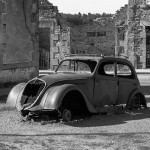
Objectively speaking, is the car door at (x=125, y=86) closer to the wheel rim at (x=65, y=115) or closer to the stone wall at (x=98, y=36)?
the wheel rim at (x=65, y=115)

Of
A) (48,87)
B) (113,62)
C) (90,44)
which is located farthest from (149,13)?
(48,87)

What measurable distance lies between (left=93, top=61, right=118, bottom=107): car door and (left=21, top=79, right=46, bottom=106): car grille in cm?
126

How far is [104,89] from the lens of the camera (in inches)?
350

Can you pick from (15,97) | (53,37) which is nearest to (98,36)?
(53,37)

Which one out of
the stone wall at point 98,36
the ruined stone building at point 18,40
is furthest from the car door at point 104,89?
the stone wall at point 98,36

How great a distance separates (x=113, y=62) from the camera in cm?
941

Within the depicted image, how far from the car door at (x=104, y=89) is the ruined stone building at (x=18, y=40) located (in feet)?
18.1

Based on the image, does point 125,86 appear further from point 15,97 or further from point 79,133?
point 79,133

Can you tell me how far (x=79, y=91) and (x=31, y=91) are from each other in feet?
3.29

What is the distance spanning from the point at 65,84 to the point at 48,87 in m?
0.35

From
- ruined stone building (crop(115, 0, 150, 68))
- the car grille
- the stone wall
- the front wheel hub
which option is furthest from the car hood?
the stone wall

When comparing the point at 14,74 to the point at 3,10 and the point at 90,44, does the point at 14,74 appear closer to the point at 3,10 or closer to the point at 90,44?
the point at 3,10

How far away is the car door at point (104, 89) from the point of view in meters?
8.73

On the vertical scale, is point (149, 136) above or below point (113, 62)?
below
